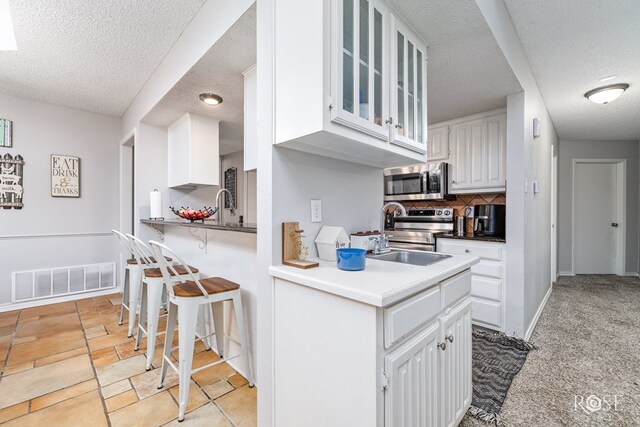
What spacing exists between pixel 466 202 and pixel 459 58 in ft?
6.88

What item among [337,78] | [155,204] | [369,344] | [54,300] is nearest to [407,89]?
[337,78]

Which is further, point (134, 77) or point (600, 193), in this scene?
point (600, 193)

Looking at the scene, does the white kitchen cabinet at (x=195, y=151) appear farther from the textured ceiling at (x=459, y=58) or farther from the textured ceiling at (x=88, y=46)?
the textured ceiling at (x=459, y=58)

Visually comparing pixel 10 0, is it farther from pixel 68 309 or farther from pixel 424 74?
pixel 68 309

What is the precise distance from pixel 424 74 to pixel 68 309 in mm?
4360

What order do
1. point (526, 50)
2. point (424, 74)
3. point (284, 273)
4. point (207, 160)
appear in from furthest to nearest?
point (207, 160) → point (526, 50) → point (424, 74) → point (284, 273)

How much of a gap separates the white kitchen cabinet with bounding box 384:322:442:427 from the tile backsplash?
2.36 m

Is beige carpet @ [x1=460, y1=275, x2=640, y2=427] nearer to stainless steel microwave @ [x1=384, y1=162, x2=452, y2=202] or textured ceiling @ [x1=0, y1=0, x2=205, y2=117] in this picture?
stainless steel microwave @ [x1=384, y1=162, x2=452, y2=202]

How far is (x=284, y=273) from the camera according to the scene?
124cm

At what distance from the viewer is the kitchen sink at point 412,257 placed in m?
1.65

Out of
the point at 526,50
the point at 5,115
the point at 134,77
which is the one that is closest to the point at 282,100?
the point at 526,50

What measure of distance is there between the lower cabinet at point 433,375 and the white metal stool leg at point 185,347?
1.15 metres

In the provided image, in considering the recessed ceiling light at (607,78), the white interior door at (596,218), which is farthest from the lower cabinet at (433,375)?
the white interior door at (596,218)

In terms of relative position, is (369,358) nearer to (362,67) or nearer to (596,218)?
(362,67)
